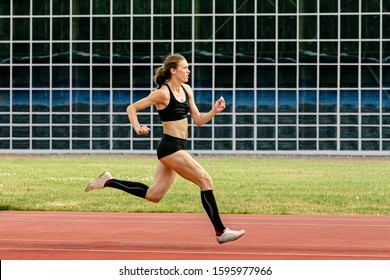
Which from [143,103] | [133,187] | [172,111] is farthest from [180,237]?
[143,103]

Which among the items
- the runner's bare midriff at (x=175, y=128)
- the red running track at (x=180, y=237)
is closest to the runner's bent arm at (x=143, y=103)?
the runner's bare midriff at (x=175, y=128)

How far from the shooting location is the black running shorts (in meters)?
11.1

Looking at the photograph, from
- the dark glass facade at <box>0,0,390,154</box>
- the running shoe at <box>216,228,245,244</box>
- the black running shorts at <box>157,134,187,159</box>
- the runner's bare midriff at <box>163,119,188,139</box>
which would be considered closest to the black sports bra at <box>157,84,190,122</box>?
the runner's bare midriff at <box>163,119,188,139</box>

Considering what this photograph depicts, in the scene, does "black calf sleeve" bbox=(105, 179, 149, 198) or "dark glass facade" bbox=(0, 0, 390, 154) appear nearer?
"black calf sleeve" bbox=(105, 179, 149, 198)

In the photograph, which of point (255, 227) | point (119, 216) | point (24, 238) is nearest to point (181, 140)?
point (24, 238)

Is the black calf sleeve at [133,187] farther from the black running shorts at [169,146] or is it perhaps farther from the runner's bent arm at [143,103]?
the runner's bent arm at [143,103]

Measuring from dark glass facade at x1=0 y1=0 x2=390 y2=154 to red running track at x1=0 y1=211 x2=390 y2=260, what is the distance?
3001cm

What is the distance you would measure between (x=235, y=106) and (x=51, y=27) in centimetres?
904

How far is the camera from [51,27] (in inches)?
1918

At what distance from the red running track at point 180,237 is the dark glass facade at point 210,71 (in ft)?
98.5

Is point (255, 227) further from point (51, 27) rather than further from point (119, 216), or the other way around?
point (51, 27)

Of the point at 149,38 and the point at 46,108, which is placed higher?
the point at 149,38

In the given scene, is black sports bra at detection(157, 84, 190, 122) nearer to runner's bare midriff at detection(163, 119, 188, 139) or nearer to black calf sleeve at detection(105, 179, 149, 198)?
runner's bare midriff at detection(163, 119, 188, 139)

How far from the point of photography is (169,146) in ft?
36.5
